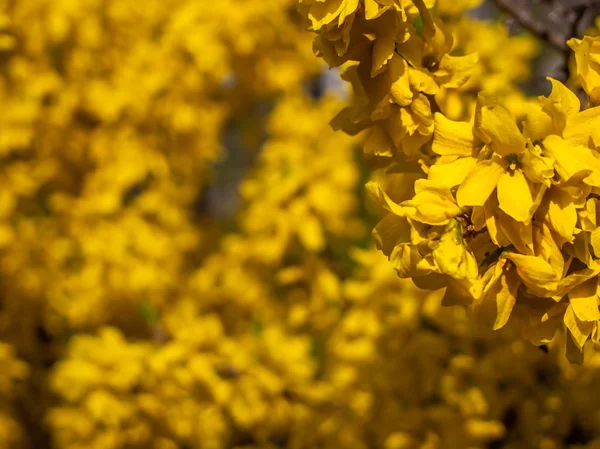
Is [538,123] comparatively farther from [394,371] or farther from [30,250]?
[30,250]

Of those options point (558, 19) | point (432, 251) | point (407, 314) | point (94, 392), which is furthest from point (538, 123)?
point (94, 392)

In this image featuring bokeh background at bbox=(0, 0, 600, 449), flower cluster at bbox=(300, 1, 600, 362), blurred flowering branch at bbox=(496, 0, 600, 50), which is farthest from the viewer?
bokeh background at bbox=(0, 0, 600, 449)

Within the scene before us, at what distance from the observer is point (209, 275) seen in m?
2.11

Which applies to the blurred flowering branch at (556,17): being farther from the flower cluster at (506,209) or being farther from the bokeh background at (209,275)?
the flower cluster at (506,209)

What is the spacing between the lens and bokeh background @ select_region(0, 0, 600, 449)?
143 centimetres

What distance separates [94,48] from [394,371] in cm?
113

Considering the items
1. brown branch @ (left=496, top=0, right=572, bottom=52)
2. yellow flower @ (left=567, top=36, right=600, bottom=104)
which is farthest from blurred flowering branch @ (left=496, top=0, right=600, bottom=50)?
yellow flower @ (left=567, top=36, right=600, bottom=104)

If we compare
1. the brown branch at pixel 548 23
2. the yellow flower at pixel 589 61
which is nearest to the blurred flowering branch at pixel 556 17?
the brown branch at pixel 548 23

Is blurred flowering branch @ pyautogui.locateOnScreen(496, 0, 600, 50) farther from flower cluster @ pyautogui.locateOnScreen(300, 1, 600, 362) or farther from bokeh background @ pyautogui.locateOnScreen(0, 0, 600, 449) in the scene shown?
flower cluster @ pyautogui.locateOnScreen(300, 1, 600, 362)

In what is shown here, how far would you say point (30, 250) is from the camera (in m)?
1.94

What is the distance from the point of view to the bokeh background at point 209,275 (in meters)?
1.43

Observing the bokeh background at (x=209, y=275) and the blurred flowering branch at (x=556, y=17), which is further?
the bokeh background at (x=209, y=275)

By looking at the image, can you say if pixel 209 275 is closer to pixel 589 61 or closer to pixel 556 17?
pixel 556 17

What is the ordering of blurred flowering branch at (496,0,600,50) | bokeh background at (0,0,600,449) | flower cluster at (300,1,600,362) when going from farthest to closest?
bokeh background at (0,0,600,449), blurred flowering branch at (496,0,600,50), flower cluster at (300,1,600,362)
